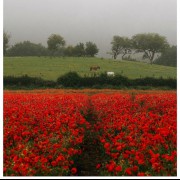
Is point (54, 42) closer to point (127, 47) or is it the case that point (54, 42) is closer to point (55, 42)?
point (55, 42)

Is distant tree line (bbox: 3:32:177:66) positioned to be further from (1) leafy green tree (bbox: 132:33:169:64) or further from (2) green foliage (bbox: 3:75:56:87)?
(2) green foliage (bbox: 3:75:56:87)

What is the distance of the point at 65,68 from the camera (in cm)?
6888

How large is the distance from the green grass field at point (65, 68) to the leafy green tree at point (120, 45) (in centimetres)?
4217

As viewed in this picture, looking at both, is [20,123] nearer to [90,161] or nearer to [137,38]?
[90,161]

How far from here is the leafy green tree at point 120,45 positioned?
121 meters

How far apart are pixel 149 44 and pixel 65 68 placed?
57.2 m

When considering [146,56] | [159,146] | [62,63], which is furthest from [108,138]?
[146,56]

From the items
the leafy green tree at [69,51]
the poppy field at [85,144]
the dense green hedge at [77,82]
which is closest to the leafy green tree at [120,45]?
the leafy green tree at [69,51]

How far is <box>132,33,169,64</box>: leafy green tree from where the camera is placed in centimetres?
11719

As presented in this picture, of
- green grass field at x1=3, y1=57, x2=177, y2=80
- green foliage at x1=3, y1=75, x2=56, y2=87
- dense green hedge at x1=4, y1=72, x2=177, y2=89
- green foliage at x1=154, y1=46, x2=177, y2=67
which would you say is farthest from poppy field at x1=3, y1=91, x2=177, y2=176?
green foliage at x1=154, y1=46, x2=177, y2=67

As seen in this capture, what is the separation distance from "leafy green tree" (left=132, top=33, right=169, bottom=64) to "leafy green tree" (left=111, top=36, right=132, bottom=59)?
8.48 feet

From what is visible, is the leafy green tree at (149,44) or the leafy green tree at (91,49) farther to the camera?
the leafy green tree at (149,44)

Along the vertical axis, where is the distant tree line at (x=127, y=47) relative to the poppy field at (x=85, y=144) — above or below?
above

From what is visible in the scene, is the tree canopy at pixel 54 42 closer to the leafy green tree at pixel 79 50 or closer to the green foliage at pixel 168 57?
the leafy green tree at pixel 79 50
